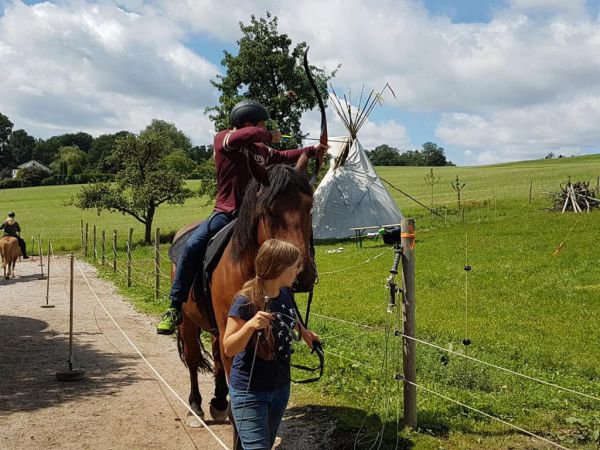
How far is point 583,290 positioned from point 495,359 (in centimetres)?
559

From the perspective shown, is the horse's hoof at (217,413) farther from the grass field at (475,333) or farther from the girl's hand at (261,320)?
the girl's hand at (261,320)

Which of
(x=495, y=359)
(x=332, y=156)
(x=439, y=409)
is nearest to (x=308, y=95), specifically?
(x=332, y=156)

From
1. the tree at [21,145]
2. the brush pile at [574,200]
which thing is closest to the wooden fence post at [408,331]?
the brush pile at [574,200]

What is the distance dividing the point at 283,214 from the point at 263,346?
0.83 m

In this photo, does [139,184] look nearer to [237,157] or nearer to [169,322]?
[169,322]

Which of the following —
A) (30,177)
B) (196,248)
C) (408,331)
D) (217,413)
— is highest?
(30,177)

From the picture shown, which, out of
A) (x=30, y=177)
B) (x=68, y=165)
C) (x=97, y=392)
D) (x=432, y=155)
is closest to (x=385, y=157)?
(x=432, y=155)

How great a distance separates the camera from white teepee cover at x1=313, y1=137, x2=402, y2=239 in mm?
26922

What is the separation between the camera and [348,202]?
27.2 m

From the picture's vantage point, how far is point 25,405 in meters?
6.37

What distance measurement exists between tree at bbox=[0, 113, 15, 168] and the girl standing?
117035mm

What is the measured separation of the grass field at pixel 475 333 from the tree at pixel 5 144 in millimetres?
98002

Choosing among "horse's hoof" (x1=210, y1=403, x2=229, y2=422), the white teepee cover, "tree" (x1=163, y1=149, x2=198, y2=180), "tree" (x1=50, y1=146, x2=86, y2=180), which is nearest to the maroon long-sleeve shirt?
"horse's hoof" (x1=210, y1=403, x2=229, y2=422)

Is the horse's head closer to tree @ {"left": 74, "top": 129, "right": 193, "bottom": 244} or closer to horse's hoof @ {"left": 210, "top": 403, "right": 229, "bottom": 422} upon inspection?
horse's hoof @ {"left": 210, "top": 403, "right": 229, "bottom": 422}
